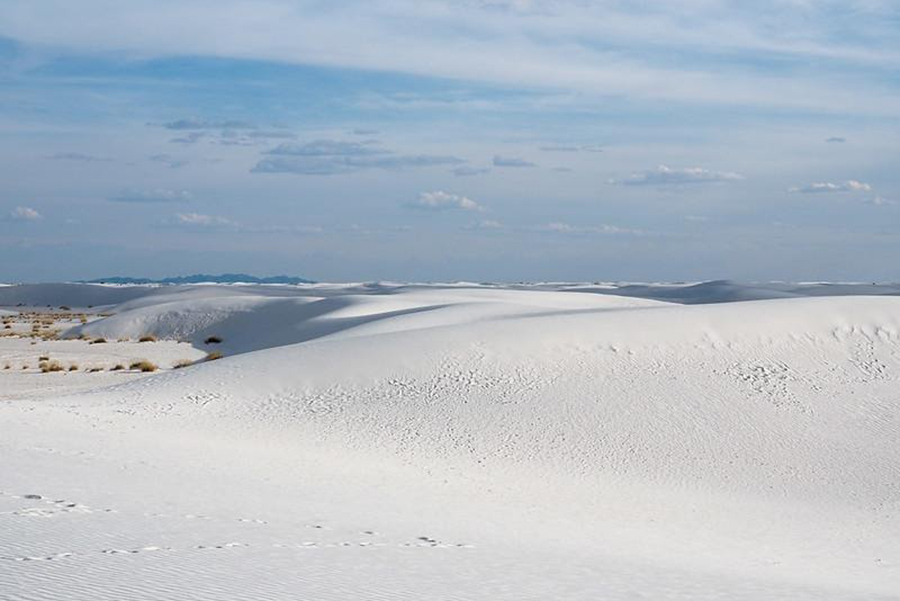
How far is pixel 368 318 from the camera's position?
3203 centimetres

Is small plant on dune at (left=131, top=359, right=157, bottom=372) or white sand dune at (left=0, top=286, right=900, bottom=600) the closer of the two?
white sand dune at (left=0, top=286, right=900, bottom=600)

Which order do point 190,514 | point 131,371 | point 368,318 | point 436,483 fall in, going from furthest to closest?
1. point 368,318
2. point 131,371
3. point 436,483
4. point 190,514

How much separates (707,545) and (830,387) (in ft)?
25.5

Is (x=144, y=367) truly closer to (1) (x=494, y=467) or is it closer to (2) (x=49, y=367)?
(2) (x=49, y=367)

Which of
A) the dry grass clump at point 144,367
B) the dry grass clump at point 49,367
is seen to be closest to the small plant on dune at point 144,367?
the dry grass clump at point 144,367

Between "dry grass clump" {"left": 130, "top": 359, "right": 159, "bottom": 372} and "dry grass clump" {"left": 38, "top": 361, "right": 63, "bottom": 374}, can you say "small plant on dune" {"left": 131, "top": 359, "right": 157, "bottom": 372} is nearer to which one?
"dry grass clump" {"left": 130, "top": 359, "right": 159, "bottom": 372}

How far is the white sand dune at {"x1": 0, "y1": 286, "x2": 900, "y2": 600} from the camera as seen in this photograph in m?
7.10

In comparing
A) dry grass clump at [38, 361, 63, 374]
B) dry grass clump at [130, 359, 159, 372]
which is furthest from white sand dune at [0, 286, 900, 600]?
dry grass clump at [38, 361, 63, 374]

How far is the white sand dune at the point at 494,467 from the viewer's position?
7102 mm

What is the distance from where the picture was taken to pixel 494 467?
537 inches

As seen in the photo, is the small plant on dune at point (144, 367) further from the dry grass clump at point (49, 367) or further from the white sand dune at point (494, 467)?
the white sand dune at point (494, 467)

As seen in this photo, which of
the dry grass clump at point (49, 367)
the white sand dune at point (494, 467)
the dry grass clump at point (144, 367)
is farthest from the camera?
the dry grass clump at point (144, 367)

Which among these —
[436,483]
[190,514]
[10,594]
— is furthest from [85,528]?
[436,483]

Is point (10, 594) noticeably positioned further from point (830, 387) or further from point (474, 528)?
point (830, 387)
